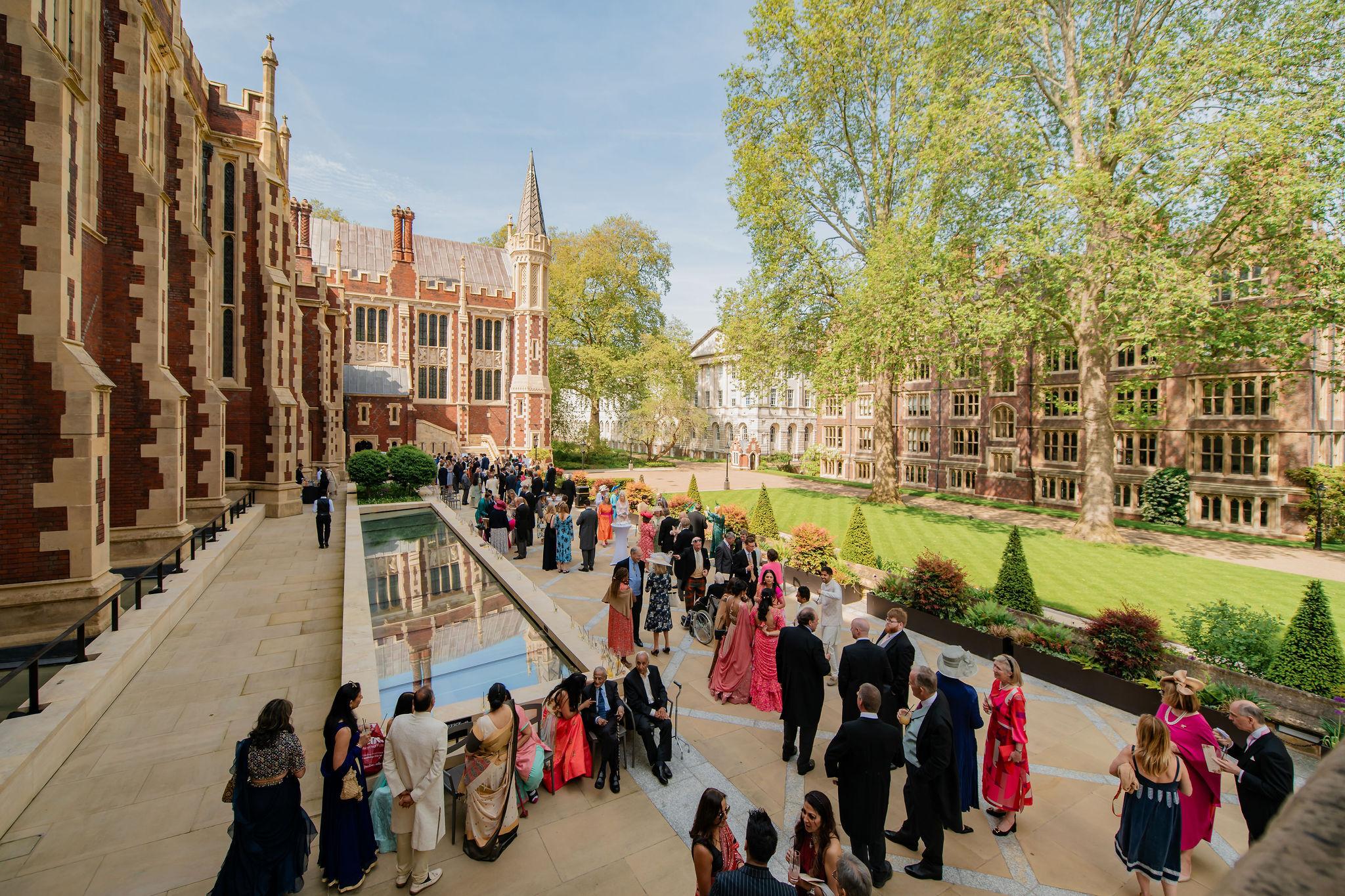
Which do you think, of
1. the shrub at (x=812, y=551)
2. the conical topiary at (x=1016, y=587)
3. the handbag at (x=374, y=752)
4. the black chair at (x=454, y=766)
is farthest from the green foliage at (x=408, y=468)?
the conical topiary at (x=1016, y=587)

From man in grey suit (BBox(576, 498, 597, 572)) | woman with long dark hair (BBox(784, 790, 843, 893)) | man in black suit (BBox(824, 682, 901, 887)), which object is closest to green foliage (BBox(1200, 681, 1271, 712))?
man in black suit (BBox(824, 682, 901, 887))

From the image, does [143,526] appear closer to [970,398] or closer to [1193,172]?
[1193,172]

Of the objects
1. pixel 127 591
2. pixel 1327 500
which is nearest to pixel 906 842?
pixel 127 591

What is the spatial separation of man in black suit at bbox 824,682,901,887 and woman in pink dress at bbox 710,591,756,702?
317 cm

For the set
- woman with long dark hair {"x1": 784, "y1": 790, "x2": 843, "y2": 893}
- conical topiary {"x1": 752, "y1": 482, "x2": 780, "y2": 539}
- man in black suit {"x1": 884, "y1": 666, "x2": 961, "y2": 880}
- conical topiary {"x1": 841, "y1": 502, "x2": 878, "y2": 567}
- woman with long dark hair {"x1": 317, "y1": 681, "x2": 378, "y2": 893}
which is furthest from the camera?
conical topiary {"x1": 752, "y1": 482, "x2": 780, "y2": 539}

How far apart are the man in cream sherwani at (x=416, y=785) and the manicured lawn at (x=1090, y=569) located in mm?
12766

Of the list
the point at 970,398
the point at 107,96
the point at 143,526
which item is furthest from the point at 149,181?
the point at 970,398

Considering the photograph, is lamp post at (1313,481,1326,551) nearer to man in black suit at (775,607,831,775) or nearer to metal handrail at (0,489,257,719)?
man in black suit at (775,607,831,775)

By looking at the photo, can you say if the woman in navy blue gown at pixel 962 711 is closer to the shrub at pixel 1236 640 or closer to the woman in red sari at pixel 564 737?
the woman in red sari at pixel 564 737

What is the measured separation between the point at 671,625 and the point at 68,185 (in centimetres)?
1108

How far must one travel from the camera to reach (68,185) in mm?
8500

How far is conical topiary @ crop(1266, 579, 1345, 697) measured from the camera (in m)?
7.75

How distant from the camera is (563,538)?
14836 mm

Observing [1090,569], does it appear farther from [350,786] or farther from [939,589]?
[350,786]
